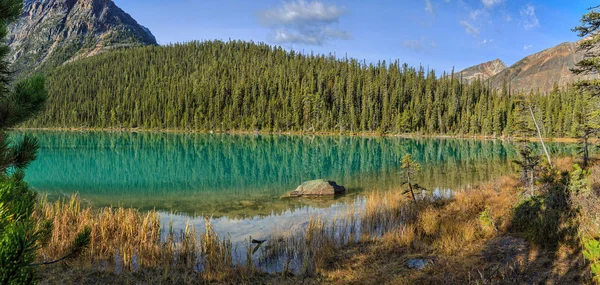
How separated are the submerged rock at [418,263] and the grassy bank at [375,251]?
0.66 ft

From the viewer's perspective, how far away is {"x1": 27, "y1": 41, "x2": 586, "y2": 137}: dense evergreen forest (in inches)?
4439

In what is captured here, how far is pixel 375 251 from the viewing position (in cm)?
1027

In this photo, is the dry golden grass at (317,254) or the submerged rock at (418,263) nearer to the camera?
the dry golden grass at (317,254)

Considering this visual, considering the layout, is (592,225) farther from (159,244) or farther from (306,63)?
(306,63)

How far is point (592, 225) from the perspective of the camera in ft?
26.9

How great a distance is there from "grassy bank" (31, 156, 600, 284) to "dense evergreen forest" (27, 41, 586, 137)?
3804 inches

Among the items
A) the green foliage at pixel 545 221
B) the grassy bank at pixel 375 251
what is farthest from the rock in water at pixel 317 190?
the green foliage at pixel 545 221

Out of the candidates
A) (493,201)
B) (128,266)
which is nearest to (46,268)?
(128,266)

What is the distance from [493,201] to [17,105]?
53.5 ft

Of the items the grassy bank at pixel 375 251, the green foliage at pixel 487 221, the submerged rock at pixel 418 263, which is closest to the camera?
the grassy bank at pixel 375 251

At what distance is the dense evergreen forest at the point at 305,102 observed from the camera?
4439 inches

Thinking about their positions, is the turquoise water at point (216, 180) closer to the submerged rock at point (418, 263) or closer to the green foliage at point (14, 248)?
the submerged rock at point (418, 263)

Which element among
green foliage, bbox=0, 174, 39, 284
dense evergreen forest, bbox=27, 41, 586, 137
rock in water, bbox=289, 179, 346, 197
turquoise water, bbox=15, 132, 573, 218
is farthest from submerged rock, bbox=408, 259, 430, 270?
dense evergreen forest, bbox=27, 41, 586, 137

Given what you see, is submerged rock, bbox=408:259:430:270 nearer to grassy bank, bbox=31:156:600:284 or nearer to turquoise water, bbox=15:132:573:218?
grassy bank, bbox=31:156:600:284
